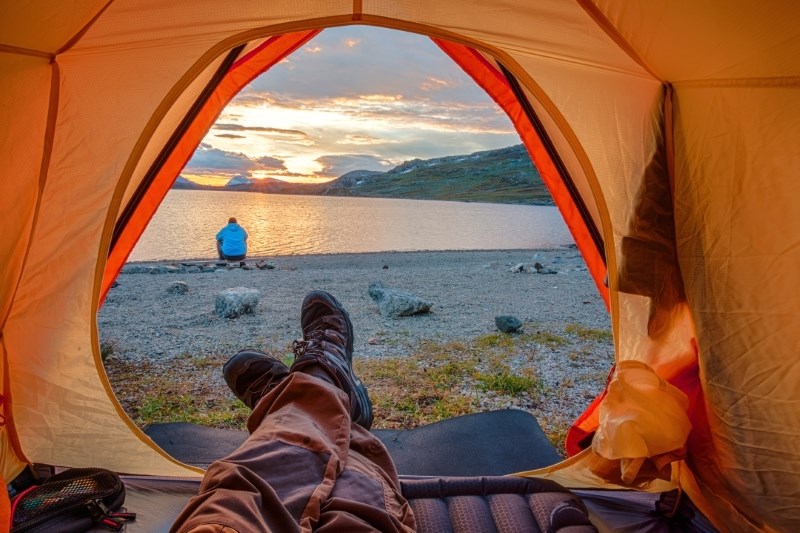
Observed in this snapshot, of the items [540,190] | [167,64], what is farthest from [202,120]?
[540,190]

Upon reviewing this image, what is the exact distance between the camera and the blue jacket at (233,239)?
468 inches

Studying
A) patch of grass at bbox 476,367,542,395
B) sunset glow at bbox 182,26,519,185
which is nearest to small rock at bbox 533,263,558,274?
sunset glow at bbox 182,26,519,185

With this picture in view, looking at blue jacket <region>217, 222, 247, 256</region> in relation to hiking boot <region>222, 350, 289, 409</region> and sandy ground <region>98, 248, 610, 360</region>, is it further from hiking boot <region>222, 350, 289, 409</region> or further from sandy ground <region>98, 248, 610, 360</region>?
hiking boot <region>222, 350, 289, 409</region>

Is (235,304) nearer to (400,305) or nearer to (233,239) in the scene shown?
(400,305)

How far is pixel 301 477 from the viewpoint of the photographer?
1.57 meters

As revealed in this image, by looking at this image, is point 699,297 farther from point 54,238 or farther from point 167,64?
point 54,238

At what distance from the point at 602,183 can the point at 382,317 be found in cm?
429

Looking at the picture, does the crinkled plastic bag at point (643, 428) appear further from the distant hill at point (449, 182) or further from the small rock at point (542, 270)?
the distant hill at point (449, 182)

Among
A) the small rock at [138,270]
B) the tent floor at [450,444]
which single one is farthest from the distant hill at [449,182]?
the tent floor at [450,444]

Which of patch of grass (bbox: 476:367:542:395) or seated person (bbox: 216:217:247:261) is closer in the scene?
patch of grass (bbox: 476:367:542:395)

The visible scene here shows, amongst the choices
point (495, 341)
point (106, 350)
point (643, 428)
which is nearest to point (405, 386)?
point (495, 341)

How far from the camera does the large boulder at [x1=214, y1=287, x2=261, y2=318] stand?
21.0ft

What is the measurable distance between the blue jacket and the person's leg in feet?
33.4

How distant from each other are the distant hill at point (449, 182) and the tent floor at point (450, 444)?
5679cm
